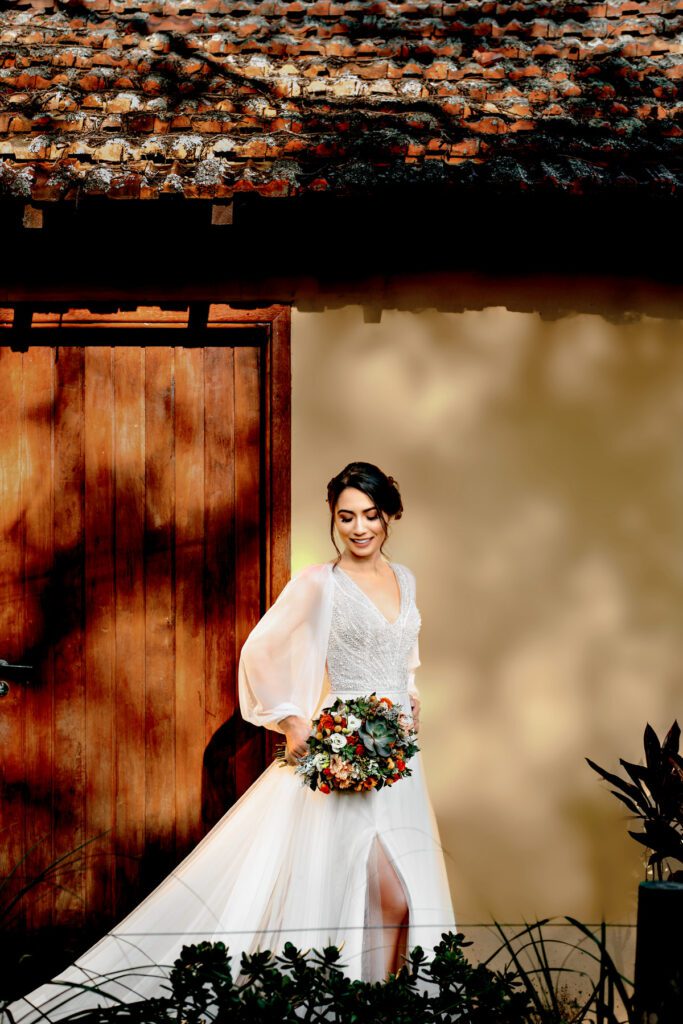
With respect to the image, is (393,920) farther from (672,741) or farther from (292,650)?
(672,741)

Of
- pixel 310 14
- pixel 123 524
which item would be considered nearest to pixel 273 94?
pixel 310 14

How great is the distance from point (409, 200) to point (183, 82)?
141 centimetres

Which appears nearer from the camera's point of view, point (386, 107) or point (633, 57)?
point (386, 107)

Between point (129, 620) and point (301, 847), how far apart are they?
1422 millimetres

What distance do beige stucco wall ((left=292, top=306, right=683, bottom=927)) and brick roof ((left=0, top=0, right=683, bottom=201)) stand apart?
690mm

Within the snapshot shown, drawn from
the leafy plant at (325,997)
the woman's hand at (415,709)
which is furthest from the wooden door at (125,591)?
the leafy plant at (325,997)

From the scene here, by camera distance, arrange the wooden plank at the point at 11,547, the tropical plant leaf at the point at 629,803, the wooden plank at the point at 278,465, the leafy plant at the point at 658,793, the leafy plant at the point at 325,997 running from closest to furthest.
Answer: the leafy plant at the point at 325,997
the leafy plant at the point at 658,793
the tropical plant leaf at the point at 629,803
the wooden plank at the point at 278,465
the wooden plank at the point at 11,547

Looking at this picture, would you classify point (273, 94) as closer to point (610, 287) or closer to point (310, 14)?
point (310, 14)

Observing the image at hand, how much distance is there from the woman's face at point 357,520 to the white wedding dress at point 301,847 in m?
0.14

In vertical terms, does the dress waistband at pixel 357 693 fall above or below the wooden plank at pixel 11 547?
below

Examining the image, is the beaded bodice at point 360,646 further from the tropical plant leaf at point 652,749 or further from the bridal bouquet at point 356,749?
the tropical plant leaf at point 652,749

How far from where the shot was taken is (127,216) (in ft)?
12.5

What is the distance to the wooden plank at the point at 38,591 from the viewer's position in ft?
13.7

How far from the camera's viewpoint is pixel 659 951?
174cm
